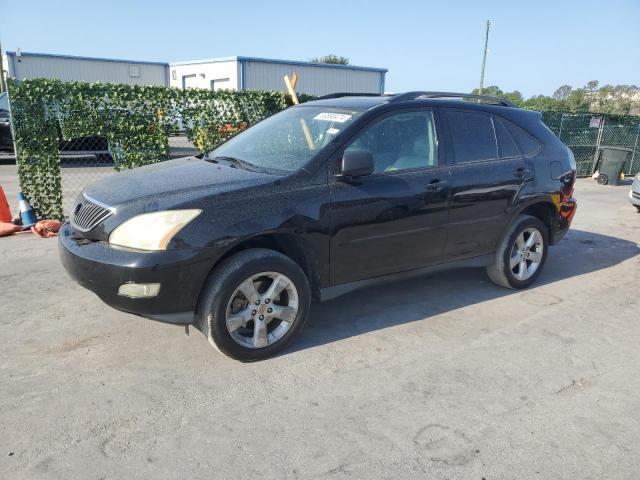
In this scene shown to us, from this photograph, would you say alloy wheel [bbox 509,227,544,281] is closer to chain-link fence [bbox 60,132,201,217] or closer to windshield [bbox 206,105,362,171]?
windshield [bbox 206,105,362,171]

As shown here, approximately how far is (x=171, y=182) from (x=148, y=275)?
80 centimetres

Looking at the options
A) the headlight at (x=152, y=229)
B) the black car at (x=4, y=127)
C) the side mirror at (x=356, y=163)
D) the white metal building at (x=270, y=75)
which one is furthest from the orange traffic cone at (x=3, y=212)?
the white metal building at (x=270, y=75)

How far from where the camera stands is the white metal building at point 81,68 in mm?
22812

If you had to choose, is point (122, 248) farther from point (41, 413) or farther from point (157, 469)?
→ point (157, 469)

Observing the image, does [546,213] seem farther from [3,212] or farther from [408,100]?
[3,212]

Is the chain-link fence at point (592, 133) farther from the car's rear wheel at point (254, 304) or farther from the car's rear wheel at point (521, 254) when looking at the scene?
the car's rear wheel at point (254, 304)

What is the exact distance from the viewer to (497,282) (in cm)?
→ 512

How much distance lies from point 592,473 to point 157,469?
2.14m

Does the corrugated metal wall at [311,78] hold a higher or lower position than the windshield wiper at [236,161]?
higher

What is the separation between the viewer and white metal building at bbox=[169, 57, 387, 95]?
2444 centimetres

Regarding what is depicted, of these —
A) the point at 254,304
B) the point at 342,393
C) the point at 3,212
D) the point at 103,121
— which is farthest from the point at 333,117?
the point at 3,212

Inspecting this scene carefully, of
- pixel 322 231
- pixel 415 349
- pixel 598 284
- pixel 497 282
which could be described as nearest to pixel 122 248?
pixel 322 231

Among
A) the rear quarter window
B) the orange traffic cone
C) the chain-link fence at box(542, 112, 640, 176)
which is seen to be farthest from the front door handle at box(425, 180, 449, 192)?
the chain-link fence at box(542, 112, 640, 176)

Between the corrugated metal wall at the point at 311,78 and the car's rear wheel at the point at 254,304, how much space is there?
72.8ft
